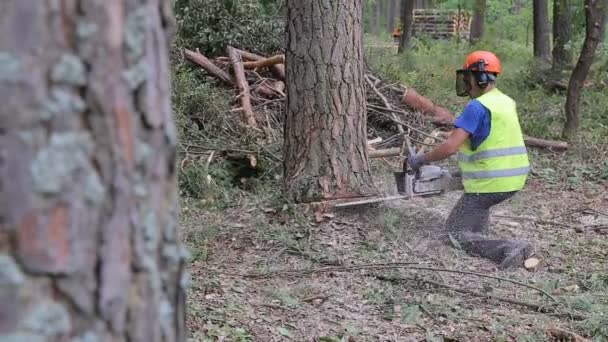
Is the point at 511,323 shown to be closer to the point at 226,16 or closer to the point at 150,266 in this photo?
the point at 150,266

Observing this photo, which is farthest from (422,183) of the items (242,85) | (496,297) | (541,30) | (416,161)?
(541,30)

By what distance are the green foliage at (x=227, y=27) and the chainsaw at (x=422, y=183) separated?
4986mm

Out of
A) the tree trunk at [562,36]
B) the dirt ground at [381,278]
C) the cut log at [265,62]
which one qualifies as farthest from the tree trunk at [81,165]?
the tree trunk at [562,36]

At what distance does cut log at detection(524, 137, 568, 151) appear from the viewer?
851 centimetres

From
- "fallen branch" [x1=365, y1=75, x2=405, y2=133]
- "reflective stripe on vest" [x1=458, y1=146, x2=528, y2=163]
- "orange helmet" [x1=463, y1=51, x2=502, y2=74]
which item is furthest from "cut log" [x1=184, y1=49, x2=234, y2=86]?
"reflective stripe on vest" [x1=458, y1=146, x2=528, y2=163]

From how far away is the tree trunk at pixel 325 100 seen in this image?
5.45m

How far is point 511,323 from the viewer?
3.98 metres

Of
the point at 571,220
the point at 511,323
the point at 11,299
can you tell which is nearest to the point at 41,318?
the point at 11,299

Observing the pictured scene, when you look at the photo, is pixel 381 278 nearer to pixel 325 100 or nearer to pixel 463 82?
pixel 325 100

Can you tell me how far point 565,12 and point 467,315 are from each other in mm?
9456

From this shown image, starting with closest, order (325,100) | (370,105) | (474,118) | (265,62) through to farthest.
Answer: (474,118), (325,100), (370,105), (265,62)

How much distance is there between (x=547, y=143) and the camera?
8.56 meters

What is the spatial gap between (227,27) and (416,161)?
537cm

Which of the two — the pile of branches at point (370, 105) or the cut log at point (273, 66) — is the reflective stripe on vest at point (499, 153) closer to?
the pile of branches at point (370, 105)
